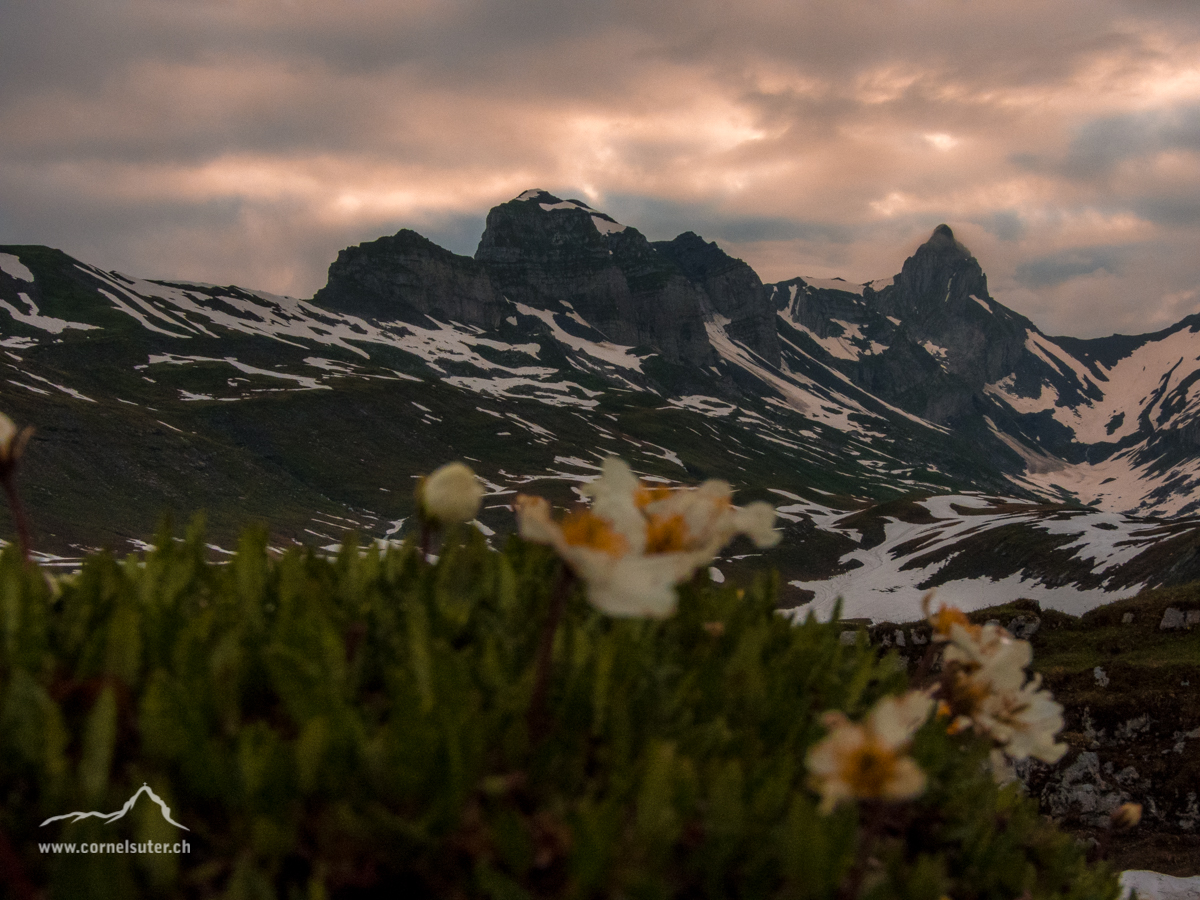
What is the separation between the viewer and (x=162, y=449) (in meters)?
127

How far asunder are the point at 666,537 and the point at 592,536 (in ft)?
1.65

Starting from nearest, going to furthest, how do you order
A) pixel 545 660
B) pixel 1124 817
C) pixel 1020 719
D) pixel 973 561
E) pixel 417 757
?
pixel 417 757 < pixel 545 660 < pixel 1020 719 < pixel 1124 817 < pixel 973 561

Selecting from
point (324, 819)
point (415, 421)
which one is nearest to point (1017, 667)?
point (324, 819)

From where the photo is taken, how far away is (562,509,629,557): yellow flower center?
2.46 meters

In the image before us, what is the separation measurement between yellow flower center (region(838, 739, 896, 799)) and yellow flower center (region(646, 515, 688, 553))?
0.89 m

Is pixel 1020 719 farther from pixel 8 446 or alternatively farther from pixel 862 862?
pixel 8 446

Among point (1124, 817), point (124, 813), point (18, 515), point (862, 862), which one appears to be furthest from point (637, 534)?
point (1124, 817)

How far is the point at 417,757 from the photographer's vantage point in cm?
240

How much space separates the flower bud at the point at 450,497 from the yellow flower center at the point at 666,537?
2.36 ft

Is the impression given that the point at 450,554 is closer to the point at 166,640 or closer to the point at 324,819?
the point at 166,640

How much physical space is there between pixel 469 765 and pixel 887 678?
94.3 inches

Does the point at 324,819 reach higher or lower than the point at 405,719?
lower

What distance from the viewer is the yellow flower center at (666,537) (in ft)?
9.54

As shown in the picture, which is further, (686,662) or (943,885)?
(686,662)
